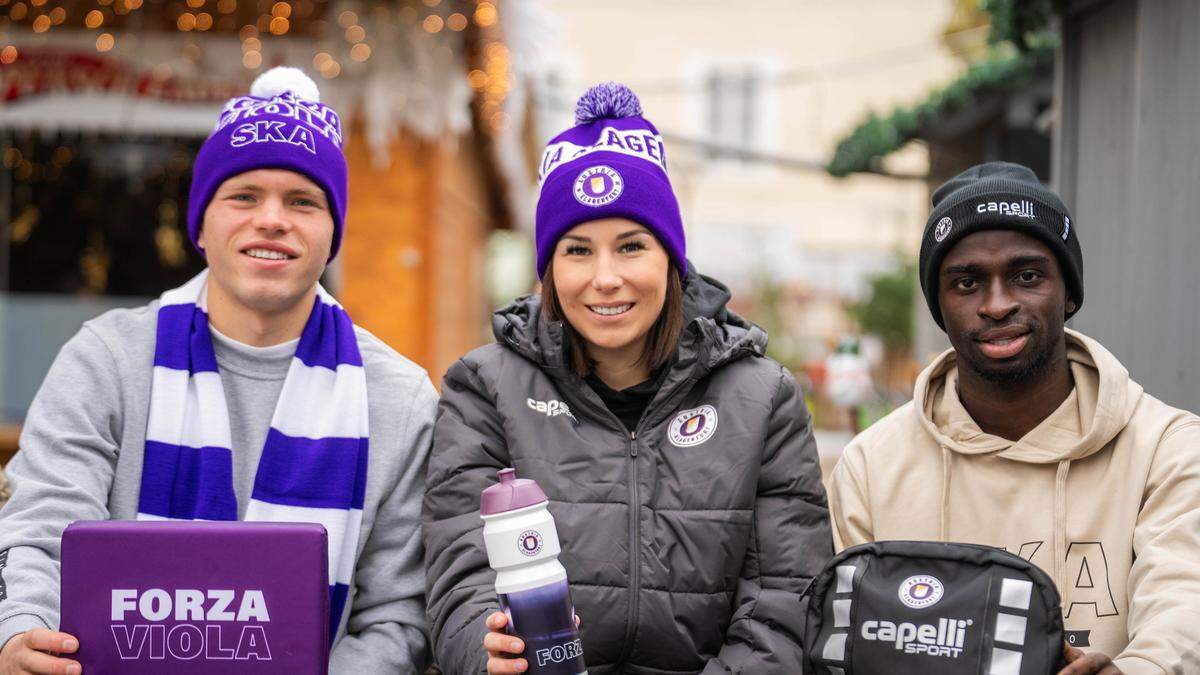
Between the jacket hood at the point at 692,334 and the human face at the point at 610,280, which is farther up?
the human face at the point at 610,280

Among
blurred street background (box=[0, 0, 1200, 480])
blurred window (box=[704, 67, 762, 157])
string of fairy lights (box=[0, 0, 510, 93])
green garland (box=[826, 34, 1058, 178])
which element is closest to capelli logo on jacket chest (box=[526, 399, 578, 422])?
blurred street background (box=[0, 0, 1200, 480])

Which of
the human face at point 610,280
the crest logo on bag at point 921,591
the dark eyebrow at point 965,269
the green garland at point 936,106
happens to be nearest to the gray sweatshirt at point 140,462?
the human face at point 610,280

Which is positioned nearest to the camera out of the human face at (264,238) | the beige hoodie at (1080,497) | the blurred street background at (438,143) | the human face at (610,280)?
the beige hoodie at (1080,497)

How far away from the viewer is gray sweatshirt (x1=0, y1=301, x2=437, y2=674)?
2754 mm

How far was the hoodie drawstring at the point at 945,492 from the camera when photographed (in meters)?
2.84

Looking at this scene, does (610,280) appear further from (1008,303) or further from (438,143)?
(438,143)

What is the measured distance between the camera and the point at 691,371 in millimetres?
2852

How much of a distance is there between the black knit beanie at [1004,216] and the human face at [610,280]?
65 cm

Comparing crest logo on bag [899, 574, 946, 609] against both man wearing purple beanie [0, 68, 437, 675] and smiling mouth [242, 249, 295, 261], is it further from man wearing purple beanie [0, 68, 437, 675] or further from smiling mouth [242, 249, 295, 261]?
smiling mouth [242, 249, 295, 261]

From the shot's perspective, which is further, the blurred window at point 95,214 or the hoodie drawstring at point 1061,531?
the blurred window at point 95,214

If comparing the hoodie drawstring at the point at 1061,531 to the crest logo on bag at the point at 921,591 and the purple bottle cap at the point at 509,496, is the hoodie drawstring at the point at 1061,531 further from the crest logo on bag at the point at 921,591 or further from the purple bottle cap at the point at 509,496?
the purple bottle cap at the point at 509,496

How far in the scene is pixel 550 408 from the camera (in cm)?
286

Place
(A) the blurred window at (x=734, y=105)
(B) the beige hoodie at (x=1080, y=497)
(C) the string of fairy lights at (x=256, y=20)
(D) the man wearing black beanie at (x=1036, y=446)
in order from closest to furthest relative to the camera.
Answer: (B) the beige hoodie at (x=1080, y=497) < (D) the man wearing black beanie at (x=1036, y=446) < (C) the string of fairy lights at (x=256, y=20) < (A) the blurred window at (x=734, y=105)

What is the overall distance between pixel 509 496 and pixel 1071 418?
4.59 ft
